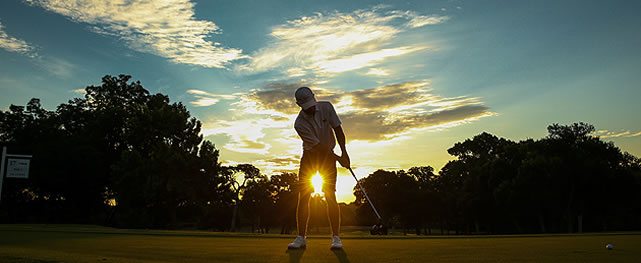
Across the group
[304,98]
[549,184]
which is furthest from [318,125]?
[549,184]

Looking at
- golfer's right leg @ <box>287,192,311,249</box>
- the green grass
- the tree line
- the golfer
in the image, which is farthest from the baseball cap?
the tree line

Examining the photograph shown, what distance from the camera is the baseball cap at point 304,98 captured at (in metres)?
7.79

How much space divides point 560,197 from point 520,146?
961 cm

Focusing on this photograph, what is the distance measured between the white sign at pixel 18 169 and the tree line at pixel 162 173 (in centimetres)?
1728

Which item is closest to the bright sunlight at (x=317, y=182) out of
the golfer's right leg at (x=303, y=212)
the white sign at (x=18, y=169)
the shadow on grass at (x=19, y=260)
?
the golfer's right leg at (x=303, y=212)

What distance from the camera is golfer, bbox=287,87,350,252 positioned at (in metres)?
7.80

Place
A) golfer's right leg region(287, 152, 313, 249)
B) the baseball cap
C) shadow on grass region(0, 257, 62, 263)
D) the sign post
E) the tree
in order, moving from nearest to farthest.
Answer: shadow on grass region(0, 257, 62, 263) < the baseball cap < golfer's right leg region(287, 152, 313, 249) < the sign post < the tree

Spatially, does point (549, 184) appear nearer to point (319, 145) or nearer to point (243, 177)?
point (243, 177)

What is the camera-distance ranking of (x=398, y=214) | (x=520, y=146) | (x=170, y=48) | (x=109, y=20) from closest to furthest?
1. (x=170, y=48)
2. (x=109, y=20)
3. (x=520, y=146)
4. (x=398, y=214)

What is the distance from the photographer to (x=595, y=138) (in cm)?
6041

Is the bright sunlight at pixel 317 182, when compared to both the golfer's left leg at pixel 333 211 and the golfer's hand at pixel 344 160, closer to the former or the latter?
the golfer's left leg at pixel 333 211

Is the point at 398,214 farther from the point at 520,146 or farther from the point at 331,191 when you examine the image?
the point at 331,191

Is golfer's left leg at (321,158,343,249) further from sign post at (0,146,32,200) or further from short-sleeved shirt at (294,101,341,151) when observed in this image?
sign post at (0,146,32,200)

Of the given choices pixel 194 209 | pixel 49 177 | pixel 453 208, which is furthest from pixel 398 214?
pixel 49 177
